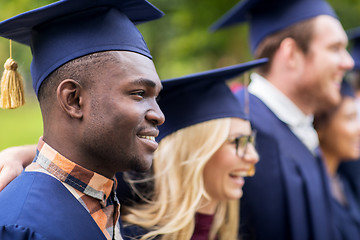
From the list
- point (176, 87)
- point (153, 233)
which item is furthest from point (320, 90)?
point (153, 233)

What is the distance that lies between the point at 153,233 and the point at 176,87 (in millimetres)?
719

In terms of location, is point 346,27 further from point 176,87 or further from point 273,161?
point 176,87

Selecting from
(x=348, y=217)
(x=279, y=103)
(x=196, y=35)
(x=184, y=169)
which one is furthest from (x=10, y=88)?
(x=196, y=35)

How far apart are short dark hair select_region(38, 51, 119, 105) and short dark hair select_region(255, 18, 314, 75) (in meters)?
2.07

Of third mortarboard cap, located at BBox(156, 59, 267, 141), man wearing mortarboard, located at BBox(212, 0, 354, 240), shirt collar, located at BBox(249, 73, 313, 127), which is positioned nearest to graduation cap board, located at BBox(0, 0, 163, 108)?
third mortarboard cap, located at BBox(156, 59, 267, 141)

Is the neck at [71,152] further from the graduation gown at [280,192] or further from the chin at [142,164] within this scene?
the graduation gown at [280,192]

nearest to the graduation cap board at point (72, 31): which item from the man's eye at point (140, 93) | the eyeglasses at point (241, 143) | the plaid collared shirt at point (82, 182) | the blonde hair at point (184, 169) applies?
the man's eye at point (140, 93)

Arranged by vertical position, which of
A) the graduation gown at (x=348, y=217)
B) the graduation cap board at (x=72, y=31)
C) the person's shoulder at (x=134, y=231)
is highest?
the graduation cap board at (x=72, y=31)

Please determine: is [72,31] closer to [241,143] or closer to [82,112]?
[82,112]

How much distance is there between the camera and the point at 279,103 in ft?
10.3

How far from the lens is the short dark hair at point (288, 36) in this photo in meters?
3.12

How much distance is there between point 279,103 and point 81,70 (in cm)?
203

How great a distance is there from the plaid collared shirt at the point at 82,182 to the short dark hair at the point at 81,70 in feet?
0.68

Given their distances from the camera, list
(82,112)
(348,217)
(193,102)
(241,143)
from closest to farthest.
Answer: (82,112), (193,102), (241,143), (348,217)
